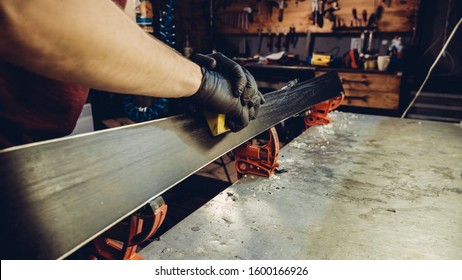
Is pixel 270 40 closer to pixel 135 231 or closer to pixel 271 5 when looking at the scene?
pixel 271 5

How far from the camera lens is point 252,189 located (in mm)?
1372

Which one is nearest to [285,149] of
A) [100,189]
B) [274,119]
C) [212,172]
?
[274,119]

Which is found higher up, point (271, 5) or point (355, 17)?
point (271, 5)

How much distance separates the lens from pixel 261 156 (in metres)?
1.50

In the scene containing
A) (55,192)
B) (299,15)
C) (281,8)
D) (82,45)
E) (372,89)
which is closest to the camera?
(82,45)

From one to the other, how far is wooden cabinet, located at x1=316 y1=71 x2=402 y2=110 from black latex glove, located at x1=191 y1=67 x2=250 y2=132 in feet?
11.8

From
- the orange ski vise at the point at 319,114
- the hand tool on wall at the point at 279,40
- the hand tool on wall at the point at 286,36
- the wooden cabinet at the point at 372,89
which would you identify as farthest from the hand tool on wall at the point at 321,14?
the orange ski vise at the point at 319,114

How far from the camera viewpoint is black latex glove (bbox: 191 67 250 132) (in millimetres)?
926

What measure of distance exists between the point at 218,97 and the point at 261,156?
61 centimetres

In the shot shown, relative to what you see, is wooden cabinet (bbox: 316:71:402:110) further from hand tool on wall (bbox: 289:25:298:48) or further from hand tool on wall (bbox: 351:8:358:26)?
hand tool on wall (bbox: 289:25:298:48)

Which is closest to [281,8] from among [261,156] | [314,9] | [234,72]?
[314,9]

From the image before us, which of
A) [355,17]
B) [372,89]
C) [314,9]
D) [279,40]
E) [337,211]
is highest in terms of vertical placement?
[314,9]
